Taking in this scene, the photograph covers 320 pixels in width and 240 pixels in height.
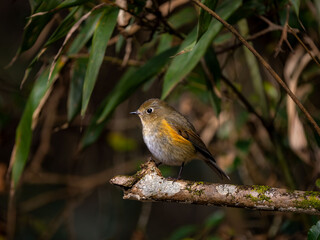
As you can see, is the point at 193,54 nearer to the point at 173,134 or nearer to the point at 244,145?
the point at 173,134

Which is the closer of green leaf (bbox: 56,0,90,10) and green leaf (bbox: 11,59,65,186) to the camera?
green leaf (bbox: 56,0,90,10)

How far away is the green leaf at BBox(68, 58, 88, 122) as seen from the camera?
2945 millimetres

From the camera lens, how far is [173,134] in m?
2.98

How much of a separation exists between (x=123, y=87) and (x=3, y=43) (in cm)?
253

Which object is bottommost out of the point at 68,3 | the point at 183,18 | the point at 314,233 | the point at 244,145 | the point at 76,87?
the point at 244,145

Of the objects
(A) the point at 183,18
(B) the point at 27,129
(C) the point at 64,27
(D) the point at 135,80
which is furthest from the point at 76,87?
(A) the point at 183,18

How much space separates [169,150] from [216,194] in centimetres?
129

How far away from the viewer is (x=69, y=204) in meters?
4.21

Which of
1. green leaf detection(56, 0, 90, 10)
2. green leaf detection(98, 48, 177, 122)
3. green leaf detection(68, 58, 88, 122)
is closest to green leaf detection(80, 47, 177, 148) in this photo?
green leaf detection(98, 48, 177, 122)

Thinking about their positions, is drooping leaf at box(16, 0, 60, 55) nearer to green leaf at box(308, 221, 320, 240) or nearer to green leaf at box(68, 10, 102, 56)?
green leaf at box(68, 10, 102, 56)

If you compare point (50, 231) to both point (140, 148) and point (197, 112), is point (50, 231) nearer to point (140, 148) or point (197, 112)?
point (140, 148)

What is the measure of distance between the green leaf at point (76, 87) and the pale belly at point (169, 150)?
1.83ft

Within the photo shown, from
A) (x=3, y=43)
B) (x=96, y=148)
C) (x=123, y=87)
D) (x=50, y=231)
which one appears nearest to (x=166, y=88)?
(x=123, y=87)

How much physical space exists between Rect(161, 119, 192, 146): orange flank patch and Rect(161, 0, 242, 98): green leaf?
654mm
